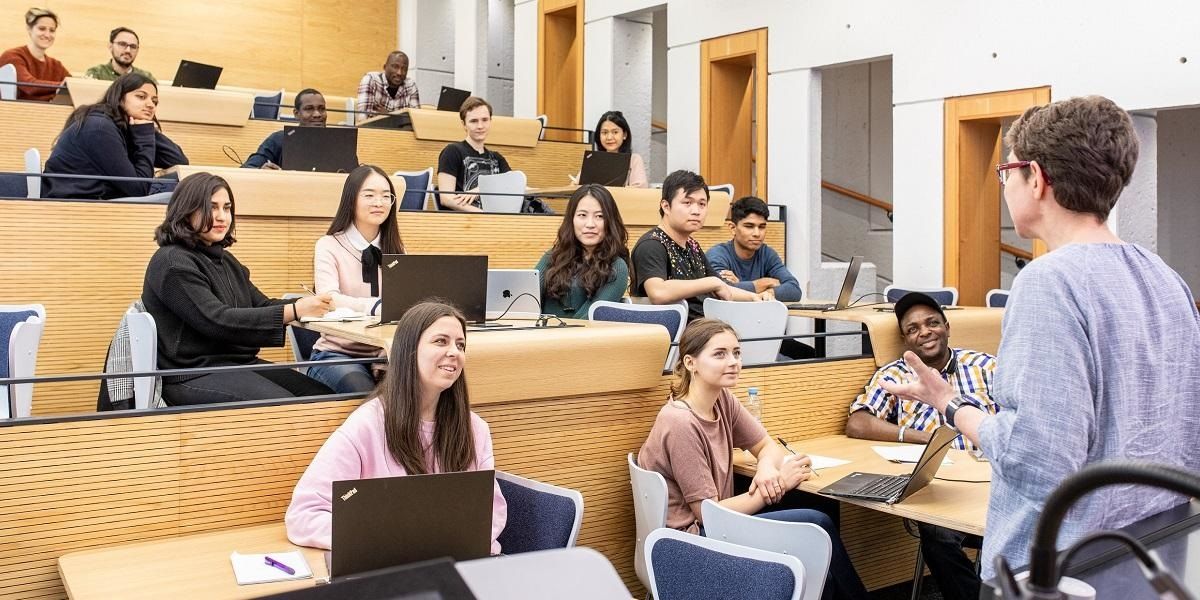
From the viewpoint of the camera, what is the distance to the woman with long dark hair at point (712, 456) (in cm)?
301

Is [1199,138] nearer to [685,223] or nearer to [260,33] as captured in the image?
[685,223]

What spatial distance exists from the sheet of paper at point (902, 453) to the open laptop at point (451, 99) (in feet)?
17.9

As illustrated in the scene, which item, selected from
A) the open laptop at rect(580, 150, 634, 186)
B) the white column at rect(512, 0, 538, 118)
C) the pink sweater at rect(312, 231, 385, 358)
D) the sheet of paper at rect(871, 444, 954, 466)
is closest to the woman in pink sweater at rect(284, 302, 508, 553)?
the pink sweater at rect(312, 231, 385, 358)

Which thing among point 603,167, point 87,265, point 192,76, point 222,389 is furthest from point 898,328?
point 192,76

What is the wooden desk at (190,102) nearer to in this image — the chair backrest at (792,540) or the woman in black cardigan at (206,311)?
the woman in black cardigan at (206,311)

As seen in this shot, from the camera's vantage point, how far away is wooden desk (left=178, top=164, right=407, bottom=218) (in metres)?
5.04

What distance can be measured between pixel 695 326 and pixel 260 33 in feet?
29.0

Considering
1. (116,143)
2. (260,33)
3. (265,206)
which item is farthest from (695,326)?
(260,33)

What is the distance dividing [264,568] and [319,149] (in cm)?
355

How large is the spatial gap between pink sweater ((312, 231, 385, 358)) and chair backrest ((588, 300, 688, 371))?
2.59 feet

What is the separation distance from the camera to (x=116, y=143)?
490 cm

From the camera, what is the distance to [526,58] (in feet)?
32.1

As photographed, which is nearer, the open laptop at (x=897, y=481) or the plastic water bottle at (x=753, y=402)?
the open laptop at (x=897, y=481)

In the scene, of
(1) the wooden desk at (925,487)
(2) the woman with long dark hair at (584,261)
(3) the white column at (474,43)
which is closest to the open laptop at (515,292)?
(2) the woman with long dark hair at (584,261)
